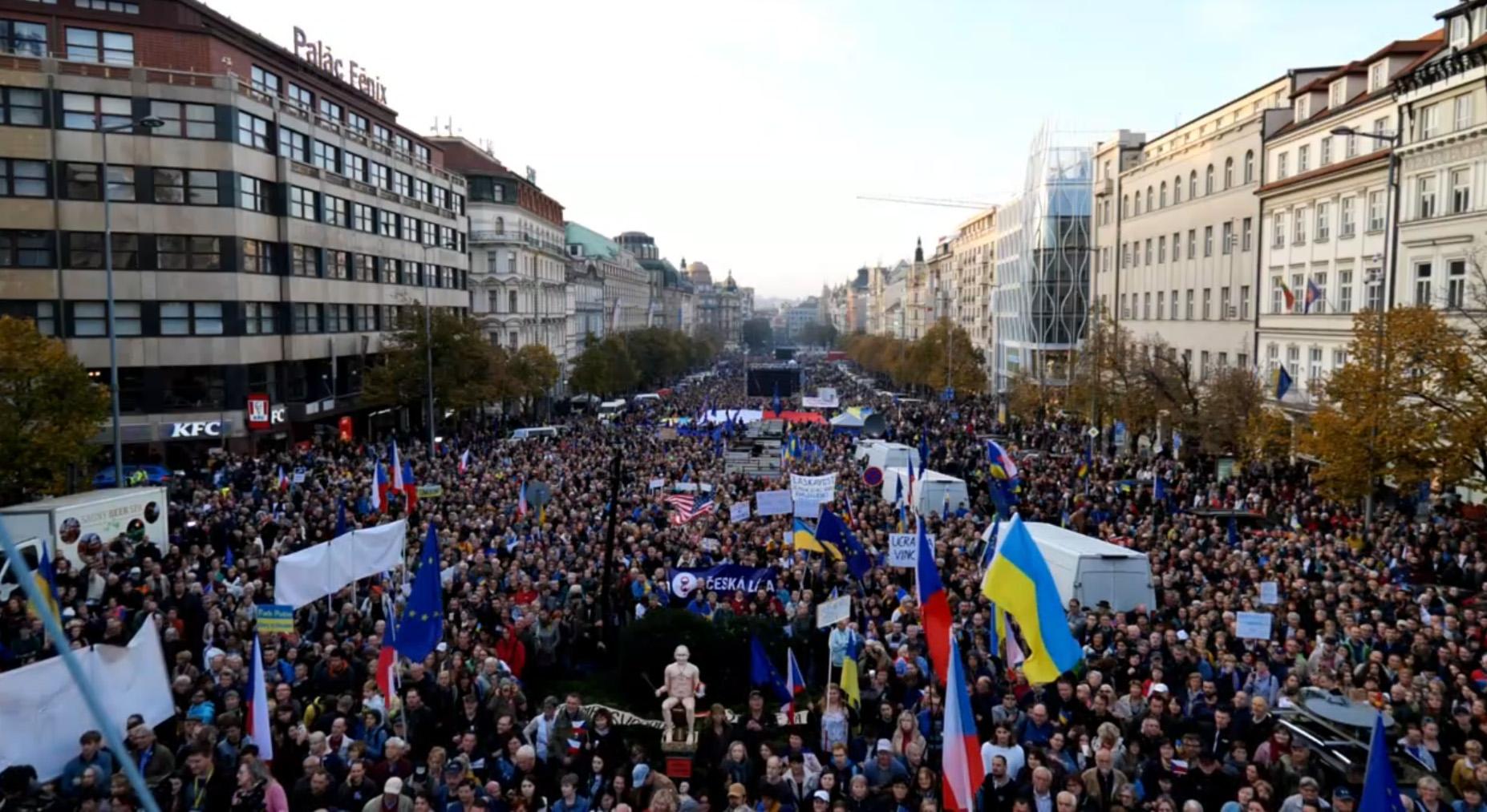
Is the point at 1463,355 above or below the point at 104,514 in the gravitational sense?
above

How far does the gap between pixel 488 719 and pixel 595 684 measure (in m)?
3.40

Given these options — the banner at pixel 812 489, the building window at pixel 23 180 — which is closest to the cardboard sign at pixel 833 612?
the banner at pixel 812 489

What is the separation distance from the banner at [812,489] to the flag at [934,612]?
9.36 m

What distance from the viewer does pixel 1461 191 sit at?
3014cm

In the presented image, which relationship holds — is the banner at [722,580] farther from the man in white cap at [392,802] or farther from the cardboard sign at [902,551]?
the man in white cap at [392,802]

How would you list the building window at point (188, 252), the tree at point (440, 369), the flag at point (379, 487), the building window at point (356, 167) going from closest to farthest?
the flag at point (379, 487) < the building window at point (188, 252) < the tree at point (440, 369) < the building window at point (356, 167)

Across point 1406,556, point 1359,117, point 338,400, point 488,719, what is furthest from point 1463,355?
point 338,400

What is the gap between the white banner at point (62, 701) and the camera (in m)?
9.56

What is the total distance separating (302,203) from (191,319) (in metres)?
7.79

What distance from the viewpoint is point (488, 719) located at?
1170 cm

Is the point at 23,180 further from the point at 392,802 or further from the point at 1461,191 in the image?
the point at 1461,191

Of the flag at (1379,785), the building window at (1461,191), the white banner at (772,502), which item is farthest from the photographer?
the building window at (1461,191)

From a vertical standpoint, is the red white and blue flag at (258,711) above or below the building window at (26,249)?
below

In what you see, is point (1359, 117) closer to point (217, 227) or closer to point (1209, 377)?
point (1209, 377)
